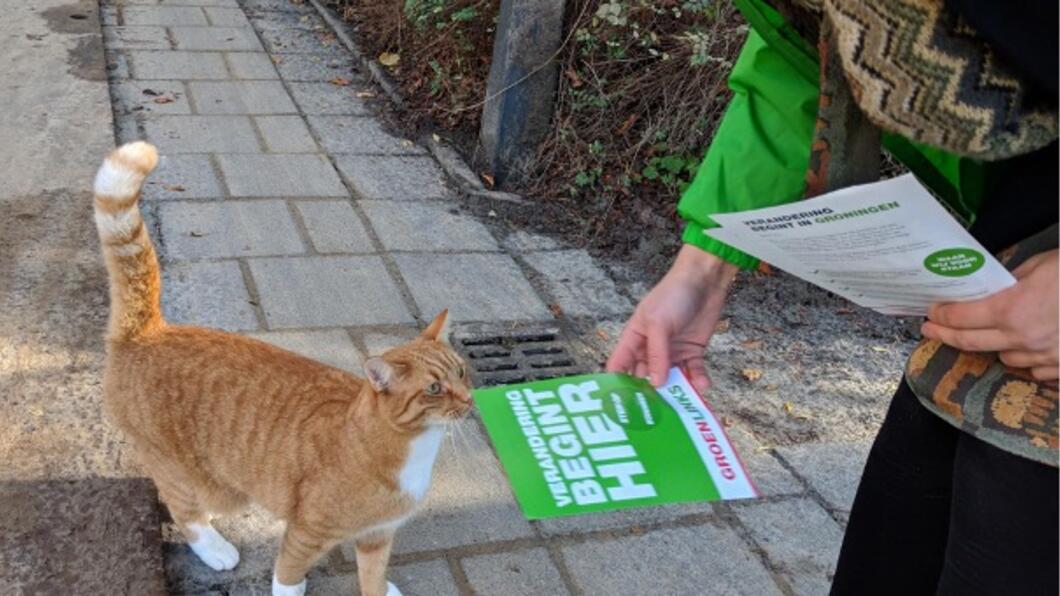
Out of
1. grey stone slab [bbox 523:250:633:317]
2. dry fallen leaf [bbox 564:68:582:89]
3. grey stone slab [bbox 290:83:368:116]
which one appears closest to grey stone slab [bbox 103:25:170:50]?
grey stone slab [bbox 290:83:368:116]

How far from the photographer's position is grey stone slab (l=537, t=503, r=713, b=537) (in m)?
2.86

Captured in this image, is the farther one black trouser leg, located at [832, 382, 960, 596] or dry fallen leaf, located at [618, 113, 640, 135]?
dry fallen leaf, located at [618, 113, 640, 135]

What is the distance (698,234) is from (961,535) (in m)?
0.59

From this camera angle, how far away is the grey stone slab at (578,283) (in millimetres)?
4012

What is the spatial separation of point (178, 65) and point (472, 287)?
2990 mm

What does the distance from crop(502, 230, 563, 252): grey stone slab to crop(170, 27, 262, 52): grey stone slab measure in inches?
113

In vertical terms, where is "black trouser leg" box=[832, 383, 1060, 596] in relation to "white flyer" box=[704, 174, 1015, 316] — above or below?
below

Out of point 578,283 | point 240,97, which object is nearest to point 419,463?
point 578,283

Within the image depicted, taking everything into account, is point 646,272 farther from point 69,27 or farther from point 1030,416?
point 69,27

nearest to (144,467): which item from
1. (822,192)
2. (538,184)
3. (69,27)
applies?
(822,192)

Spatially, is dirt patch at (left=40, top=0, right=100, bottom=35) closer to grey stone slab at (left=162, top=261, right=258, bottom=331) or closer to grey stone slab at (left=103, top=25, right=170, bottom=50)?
grey stone slab at (left=103, top=25, right=170, bottom=50)

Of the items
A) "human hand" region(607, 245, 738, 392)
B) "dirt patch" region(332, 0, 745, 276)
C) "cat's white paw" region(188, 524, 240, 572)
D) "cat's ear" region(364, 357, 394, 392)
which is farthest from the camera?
"dirt patch" region(332, 0, 745, 276)

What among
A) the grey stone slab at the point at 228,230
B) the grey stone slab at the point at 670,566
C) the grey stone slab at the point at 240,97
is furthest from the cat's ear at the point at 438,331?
the grey stone slab at the point at 240,97

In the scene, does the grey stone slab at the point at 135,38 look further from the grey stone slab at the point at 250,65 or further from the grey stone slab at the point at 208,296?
the grey stone slab at the point at 208,296
